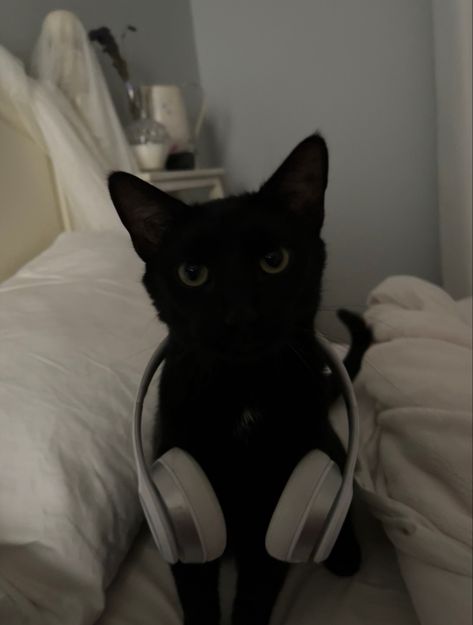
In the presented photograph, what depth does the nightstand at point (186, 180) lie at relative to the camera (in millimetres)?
1322

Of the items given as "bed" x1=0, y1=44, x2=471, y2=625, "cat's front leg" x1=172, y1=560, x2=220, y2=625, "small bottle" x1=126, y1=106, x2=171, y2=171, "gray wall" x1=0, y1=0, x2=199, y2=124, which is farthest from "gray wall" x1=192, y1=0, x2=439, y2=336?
"cat's front leg" x1=172, y1=560, x2=220, y2=625

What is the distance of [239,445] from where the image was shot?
0.56 metres

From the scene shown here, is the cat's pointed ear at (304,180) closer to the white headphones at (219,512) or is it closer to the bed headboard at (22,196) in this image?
the white headphones at (219,512)

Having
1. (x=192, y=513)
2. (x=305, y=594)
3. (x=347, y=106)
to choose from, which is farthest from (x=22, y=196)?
(x=347, y=106)

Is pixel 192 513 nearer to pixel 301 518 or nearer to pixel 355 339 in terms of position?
pixel 301 518

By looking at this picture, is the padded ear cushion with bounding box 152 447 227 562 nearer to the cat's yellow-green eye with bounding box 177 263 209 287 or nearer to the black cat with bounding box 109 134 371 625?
the black cat with bounding box 109 134 371 625

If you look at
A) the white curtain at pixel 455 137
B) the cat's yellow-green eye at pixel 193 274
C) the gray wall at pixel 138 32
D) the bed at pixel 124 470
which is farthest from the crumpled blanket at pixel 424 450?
the gray wall at pixel 138 32

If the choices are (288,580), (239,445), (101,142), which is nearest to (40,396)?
(239,445)

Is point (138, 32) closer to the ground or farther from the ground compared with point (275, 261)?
farther from the ground

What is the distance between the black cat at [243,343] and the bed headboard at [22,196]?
0.44 metres

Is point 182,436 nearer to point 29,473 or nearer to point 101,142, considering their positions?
point 29,473

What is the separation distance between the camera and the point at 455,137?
139 cm

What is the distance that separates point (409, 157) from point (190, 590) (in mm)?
1533

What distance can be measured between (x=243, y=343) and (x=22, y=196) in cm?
66
